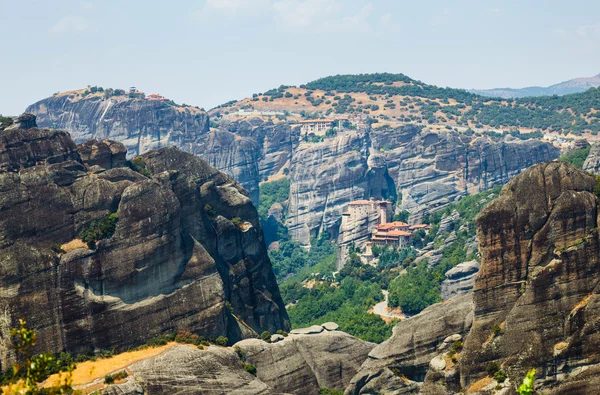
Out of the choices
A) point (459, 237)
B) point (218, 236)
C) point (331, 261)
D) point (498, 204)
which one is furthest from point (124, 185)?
point (331, 261)

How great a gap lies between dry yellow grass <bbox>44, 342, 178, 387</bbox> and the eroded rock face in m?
24.8

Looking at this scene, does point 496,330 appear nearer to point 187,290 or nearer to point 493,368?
point 493,368

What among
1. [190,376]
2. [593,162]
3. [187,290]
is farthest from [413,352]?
[593,162]

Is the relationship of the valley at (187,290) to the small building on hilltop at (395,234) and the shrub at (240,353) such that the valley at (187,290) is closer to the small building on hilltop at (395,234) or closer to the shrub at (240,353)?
the shrub at (240,353)

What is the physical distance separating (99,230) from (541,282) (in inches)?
1403

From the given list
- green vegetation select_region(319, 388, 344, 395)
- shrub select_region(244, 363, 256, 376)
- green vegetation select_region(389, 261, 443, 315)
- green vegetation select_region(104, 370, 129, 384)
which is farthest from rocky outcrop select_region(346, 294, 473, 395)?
green vegetation select_region(389, 261, 443, 315)

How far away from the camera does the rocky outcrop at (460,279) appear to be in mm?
127625

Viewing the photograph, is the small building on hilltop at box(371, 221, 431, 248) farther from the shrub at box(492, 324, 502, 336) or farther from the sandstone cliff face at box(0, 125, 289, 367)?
the shrub at box(492, 324, 502, 336)

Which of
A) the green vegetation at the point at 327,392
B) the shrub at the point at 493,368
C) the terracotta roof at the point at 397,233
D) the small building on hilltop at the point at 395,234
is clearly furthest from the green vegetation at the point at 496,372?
the terracotta roof at the point at 397,233

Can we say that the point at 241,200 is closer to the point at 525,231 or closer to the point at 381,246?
the point at 525,231

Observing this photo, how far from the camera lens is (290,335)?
8962cm

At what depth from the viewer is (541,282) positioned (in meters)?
65.4

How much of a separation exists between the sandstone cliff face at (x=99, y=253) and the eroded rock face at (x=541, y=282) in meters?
27.0

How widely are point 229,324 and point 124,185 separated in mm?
15560
